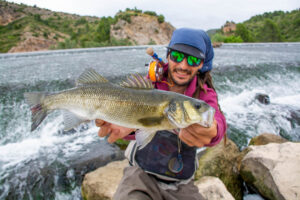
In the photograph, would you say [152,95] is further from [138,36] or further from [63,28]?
[63,28]

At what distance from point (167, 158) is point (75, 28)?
80038mm

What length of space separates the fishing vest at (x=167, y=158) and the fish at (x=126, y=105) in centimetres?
62

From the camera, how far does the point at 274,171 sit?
380cm

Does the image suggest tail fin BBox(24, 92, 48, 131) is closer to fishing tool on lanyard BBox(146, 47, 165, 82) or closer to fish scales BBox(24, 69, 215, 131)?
fish scales BBox(24, 69, 215, 131)

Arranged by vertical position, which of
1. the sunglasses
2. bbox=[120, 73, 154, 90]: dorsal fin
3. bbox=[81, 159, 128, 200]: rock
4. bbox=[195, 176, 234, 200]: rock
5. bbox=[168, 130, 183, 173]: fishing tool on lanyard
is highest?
the sunglasses

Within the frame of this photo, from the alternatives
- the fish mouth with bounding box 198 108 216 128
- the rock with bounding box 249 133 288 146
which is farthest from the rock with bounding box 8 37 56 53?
the fish mouth with bounding box 198 108 216 128

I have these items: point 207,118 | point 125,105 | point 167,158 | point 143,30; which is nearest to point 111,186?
point 167,158

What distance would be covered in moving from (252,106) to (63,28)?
7655cm

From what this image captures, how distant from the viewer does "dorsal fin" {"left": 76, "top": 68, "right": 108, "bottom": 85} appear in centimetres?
242

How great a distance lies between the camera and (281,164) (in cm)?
387

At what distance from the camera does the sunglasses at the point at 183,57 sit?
264cm

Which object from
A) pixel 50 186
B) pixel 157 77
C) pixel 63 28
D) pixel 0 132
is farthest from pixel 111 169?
pixel 63 28

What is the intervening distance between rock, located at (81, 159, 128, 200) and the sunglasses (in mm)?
2749

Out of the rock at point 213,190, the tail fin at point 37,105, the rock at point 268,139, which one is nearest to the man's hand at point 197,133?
the tail fin at point 37,105
